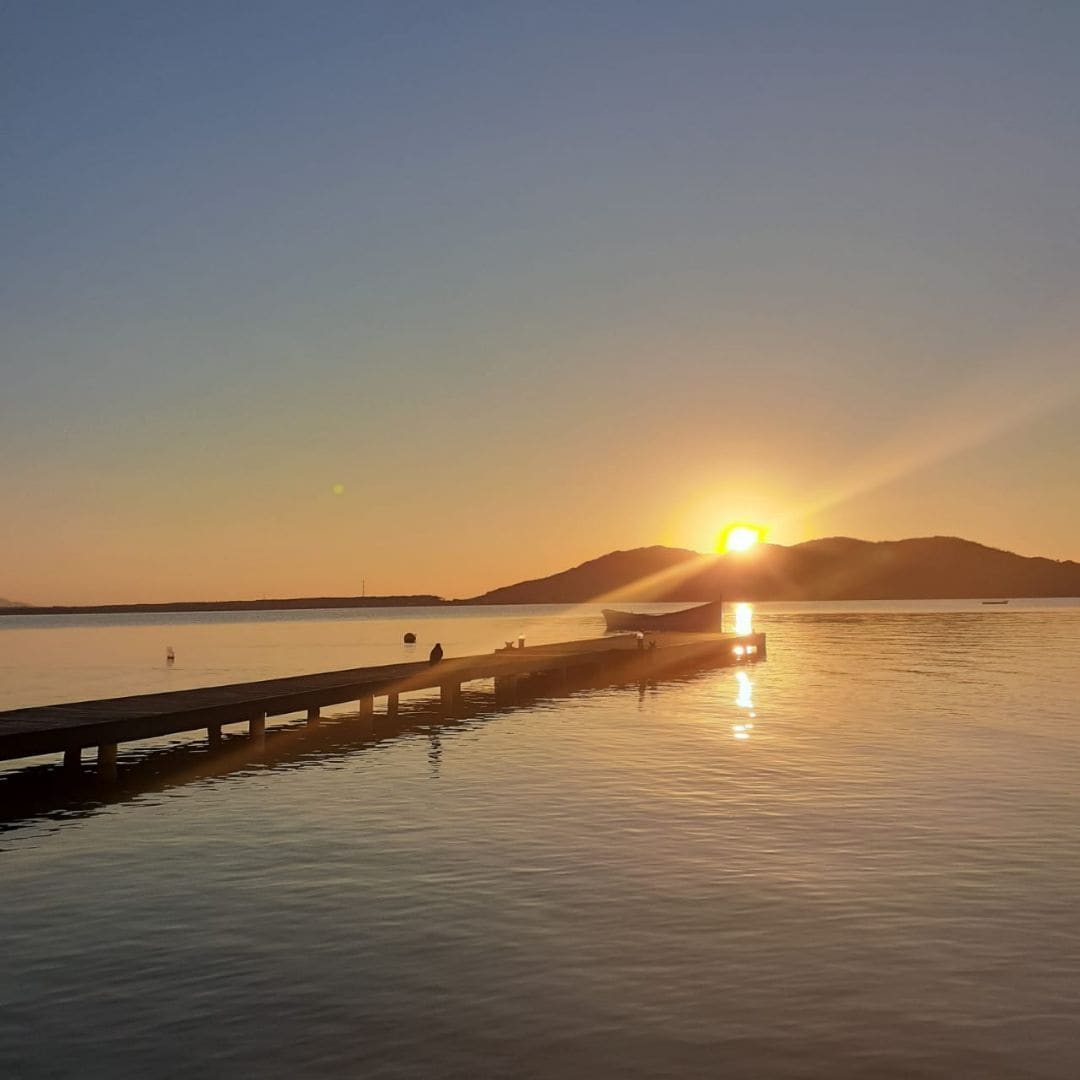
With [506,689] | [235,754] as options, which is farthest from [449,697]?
[235,754]

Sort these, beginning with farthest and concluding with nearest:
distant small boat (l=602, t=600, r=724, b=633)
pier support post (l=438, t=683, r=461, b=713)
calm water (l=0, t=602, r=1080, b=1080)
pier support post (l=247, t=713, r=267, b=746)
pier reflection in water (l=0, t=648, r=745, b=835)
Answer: distant small boat (l=602, t=600, r=724, b=633) < pier support post (l=438, t=683, r=461, b=713) < pier support post (l=247, t=713, r=267, b=746) < pier reflection in water (l=0, t=648, r=745, b=835) < calm water (l=0, t=602, r=1080, b=1080)

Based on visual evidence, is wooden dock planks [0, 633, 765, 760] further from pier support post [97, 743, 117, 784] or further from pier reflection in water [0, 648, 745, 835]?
pier reflection in water [0, 648, 745, 835]

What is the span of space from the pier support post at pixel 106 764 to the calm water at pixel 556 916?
1.43 metres

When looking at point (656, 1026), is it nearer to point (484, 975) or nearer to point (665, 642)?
point (484, 975)

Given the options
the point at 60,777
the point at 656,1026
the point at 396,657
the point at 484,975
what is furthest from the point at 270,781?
the point at 396,657

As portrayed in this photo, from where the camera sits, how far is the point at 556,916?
1512cm

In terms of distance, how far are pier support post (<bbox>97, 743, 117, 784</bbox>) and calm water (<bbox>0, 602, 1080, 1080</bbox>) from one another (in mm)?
1431

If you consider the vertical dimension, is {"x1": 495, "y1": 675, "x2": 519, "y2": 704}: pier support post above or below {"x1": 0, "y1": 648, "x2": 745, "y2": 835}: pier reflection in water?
above

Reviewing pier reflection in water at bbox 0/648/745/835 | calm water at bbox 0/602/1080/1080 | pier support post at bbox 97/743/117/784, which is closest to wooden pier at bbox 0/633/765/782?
pier support post at bbox 97/743/117/784

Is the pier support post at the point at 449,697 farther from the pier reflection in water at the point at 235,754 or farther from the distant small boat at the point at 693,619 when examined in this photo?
the distant small boat at the point at 693,619

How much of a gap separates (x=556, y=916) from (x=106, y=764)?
59.1 ft

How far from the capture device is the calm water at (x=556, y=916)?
1057 centimetres

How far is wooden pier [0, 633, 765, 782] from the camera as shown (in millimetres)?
27812

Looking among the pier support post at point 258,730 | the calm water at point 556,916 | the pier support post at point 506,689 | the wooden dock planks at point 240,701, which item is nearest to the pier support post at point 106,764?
the wooden dock planks at point 240,701
